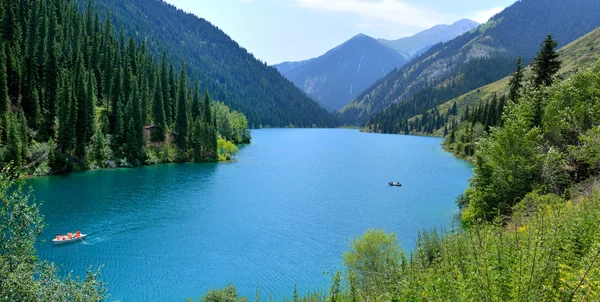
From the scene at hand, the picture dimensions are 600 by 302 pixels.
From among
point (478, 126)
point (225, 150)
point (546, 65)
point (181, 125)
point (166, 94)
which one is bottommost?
point (225, 150)

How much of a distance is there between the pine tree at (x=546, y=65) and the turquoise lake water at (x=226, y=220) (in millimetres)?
22207

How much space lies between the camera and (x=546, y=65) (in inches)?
1906

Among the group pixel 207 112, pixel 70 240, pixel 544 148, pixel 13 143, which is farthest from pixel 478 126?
pixel 13 143

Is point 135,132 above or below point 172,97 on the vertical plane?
below

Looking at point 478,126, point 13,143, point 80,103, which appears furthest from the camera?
point 478,126

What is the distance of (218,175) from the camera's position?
3369 inches

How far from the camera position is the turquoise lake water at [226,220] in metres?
33.8

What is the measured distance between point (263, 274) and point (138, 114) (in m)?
80.9

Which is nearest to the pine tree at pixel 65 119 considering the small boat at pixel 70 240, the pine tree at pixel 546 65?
the small boat at pixel 70 240

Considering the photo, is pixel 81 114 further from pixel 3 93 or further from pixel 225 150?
pixel 225 150

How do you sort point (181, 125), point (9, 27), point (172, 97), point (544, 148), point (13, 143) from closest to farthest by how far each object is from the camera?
point (544, 148) < point (13, 143) < point (9, 27) < point (181, 125) < point (172, 97)

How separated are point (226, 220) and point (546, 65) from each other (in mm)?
50688

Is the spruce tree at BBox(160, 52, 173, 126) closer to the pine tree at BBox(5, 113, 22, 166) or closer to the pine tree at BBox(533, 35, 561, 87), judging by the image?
the pine tree at BBox(5, 113, 22, 166)

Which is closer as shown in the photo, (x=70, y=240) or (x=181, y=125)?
(x=70, y=240)
